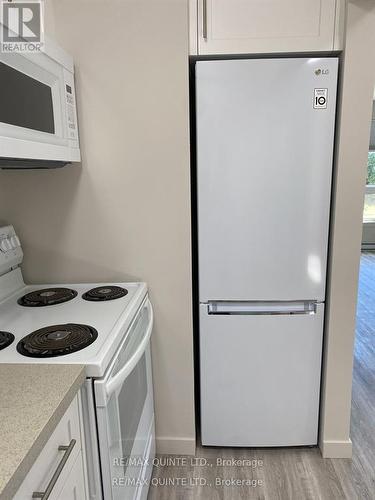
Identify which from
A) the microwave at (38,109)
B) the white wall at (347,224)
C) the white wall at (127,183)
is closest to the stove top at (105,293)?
the white wall at (127,183)

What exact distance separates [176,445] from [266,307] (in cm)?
86

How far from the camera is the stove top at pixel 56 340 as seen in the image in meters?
1.15

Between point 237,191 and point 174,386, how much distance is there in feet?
3.29

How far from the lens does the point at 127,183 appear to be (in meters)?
1.78

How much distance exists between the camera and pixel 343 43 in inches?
64.0

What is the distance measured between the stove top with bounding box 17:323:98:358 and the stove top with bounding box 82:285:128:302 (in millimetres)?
299

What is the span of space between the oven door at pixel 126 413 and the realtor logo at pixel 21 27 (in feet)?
3.20

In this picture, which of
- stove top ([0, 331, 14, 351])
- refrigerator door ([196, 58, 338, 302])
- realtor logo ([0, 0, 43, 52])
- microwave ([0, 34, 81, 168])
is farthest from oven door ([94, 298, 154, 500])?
realtor logo ([0, 0, 43, 52])

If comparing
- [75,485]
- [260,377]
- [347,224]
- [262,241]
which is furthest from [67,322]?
[347,224]

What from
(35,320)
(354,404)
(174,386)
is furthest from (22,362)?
(354,404)

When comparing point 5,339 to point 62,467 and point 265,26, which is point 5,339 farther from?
point 265,26

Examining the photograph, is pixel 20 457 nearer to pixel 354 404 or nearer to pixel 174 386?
pixel 174 386

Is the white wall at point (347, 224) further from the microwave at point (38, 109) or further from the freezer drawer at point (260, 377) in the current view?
the microwave at point (38, 109)

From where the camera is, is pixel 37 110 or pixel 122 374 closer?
pixel 122 374
